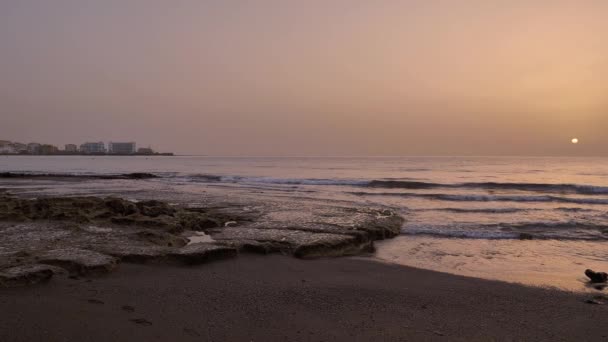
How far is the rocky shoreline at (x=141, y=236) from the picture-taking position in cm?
607

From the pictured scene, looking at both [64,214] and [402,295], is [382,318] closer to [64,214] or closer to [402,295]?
[402,295]

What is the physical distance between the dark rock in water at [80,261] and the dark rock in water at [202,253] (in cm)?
96

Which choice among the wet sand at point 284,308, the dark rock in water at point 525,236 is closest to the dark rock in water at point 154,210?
the wet sand at point 284,308

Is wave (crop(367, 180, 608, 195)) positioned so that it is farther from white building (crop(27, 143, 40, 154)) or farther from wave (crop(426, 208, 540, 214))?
white building (crop(27, 143, 40, 154))

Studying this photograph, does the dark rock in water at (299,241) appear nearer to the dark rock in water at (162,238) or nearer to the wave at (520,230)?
the dark rock in water at (162,238)

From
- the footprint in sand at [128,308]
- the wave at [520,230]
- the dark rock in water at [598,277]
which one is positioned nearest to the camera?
the footprint in sand at [128,308]

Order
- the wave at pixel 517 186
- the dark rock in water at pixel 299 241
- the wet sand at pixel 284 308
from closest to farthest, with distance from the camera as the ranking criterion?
the wet sand at pixel 284 308
the dark rock in water at pixel 299 241
the wave at pixel 517 186

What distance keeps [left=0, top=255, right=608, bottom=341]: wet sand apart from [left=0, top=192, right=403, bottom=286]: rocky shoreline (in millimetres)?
454

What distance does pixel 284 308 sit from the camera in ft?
15.7

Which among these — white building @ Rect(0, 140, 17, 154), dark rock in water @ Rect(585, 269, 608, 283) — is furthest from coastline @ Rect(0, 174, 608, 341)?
white building @ Rect(0, 140, 17, 154)

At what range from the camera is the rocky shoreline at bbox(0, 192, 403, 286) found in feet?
19.9

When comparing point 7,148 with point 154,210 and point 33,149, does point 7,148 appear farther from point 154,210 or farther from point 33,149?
point 154,210

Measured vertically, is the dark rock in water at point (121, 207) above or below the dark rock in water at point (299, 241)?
above

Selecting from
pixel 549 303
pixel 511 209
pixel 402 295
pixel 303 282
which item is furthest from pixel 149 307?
pixel 511 209
